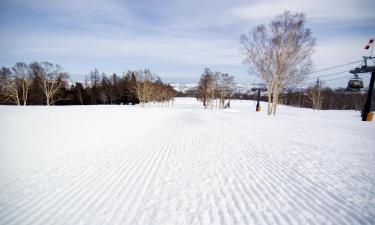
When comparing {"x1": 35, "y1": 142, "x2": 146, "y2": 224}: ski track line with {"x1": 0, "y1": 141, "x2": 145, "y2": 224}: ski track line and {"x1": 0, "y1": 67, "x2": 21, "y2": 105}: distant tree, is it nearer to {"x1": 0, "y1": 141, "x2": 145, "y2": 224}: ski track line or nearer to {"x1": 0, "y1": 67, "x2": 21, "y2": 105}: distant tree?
{"x1": 0, "y1": 141, "x2": 145, "y2": 224}: ski track line

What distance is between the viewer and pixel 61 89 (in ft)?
196

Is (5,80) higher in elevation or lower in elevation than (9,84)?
higher

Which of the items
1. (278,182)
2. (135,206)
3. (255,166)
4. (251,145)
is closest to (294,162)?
(255,166)

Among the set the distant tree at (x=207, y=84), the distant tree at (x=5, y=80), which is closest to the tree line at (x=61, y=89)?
the distant tree at (x=5, y=80)

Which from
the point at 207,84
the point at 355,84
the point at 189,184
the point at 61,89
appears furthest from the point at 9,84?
the point at 355,84

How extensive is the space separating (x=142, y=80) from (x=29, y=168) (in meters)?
46.1

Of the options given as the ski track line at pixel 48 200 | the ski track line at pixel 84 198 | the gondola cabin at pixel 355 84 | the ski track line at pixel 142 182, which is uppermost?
the gondola cabin at pixel 355 84

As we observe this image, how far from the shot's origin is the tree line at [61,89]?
1630 inches

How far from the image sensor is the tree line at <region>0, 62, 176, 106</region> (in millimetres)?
41406

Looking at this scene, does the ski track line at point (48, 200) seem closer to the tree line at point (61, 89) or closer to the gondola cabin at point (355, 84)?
the gondola cabin at point (355, 84)

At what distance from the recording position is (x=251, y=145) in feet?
29.2

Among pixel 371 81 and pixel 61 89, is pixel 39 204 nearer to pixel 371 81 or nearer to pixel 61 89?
pixel 371 81

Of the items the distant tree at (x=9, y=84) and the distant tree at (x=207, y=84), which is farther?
the distant tree at (x=207, y=84)

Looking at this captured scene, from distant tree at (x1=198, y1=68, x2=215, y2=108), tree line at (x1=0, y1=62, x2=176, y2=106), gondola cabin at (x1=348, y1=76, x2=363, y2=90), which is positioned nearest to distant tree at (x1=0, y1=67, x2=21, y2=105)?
tree line at (x1=0, y1=62, x2=176, y2=106)
